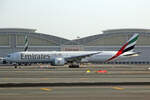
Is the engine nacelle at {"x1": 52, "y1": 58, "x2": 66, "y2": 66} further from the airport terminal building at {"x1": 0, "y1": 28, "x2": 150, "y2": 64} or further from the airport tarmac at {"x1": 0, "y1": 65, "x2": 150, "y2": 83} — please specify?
the airport terminal building at {"x1": 0, "y1": 28, "x2": 150, "y2": 64}

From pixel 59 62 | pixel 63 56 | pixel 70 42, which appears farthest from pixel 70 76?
pixel 70 42

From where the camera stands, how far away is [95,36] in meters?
120

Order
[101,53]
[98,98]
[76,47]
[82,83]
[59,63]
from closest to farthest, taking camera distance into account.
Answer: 1. [98,98]
2. [82,83]
3. [59,63]
4. [101,53]
5. [76,47]

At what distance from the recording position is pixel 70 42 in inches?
4599

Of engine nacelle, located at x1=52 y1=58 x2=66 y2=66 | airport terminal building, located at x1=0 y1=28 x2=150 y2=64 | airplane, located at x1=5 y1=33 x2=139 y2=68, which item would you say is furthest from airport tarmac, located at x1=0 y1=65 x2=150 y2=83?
airport terminal building, located at x1=0 y1=28 x2=150 y2=64

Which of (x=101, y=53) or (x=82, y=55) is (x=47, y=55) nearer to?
(x=82, y=55)

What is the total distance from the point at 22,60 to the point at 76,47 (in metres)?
48.8

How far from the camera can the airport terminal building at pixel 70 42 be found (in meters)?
112

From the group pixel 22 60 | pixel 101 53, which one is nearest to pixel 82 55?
pixel 101 53

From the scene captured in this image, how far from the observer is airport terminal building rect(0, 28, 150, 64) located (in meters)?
112

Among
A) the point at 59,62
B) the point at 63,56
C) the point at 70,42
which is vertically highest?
the point at 70,42

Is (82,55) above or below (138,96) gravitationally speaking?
above

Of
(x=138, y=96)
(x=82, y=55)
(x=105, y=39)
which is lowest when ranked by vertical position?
(x=138, y=96)

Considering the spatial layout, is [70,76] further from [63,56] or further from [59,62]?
[63,56]
